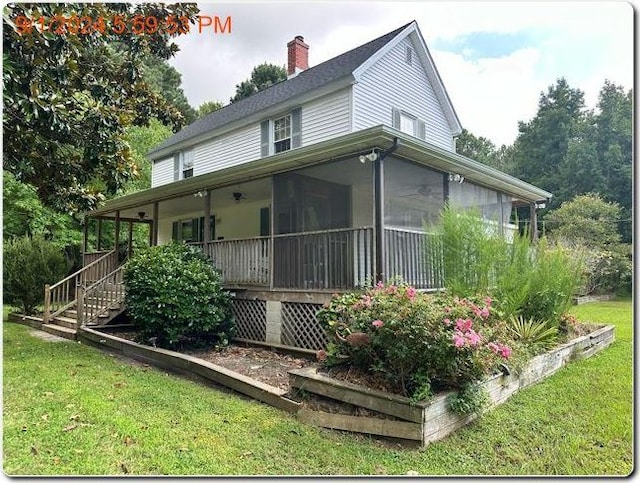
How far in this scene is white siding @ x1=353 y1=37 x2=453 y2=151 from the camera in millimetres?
11562

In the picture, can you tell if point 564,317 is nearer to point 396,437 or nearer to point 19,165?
point 396,437

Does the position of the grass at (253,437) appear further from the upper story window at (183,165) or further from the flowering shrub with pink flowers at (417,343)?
the upper story window at (183,165)

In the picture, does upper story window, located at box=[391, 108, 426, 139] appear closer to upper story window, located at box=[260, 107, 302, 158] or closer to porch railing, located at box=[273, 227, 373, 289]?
upper story window, located at box=[260, 107, 302, 158]

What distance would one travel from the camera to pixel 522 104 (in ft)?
96.8

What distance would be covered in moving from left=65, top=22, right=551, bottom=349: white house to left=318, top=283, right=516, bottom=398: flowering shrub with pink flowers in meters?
1.91

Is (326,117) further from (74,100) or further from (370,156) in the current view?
(74,100)

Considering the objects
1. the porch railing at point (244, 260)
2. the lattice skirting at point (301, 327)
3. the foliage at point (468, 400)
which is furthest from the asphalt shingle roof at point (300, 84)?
the foliage at point (468, 400)

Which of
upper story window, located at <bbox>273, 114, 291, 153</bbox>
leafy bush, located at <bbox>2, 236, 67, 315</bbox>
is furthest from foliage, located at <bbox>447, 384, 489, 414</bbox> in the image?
leafy bush, located at <bbox>2, 236, 67, 315</bbox>

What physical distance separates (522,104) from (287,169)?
26.9 m

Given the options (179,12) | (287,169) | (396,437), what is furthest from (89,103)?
(396,437)

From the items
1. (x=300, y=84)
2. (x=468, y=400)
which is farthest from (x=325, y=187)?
(x=468, y=400)

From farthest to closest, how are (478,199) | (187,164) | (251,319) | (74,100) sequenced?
(187,164) → (478,199) → (251,319) → (74,100)

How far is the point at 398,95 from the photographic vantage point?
504 inches

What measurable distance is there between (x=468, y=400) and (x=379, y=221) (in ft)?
9.87
